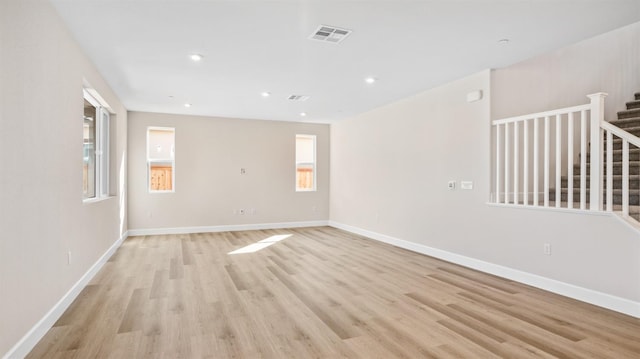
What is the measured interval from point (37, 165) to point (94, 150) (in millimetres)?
2502

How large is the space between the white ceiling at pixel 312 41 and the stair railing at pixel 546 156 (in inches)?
28.9

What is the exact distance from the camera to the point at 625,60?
4.57 meters

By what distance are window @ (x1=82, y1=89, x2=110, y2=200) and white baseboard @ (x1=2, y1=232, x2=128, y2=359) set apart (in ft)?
3.29

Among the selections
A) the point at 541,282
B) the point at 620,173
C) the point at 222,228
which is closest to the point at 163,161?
the point at 222,228

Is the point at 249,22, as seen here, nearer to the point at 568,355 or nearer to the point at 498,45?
the point at 498,45

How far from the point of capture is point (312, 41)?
11.3 feet

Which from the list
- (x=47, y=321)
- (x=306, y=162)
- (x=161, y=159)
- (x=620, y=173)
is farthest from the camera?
(x=306, y=162)

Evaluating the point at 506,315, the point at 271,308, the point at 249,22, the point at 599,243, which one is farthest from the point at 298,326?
the point at 599,243

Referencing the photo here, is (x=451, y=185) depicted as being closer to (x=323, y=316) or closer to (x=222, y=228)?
(x=323, y=316)

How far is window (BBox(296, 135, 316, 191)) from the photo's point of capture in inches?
338

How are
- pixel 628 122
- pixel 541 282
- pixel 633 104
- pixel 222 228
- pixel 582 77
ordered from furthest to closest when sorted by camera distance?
pixel 222 228 → pixel 582 77 → pixel 633 104 → pixel 628 122 → pixel 541 282

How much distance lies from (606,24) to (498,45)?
86 centimetres

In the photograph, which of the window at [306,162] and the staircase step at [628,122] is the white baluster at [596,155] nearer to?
the staircase step at [628,122]

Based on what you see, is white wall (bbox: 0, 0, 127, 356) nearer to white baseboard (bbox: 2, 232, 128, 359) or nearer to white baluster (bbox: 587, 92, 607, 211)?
white baseboard (bbox: 2, 232, 128, 359)
